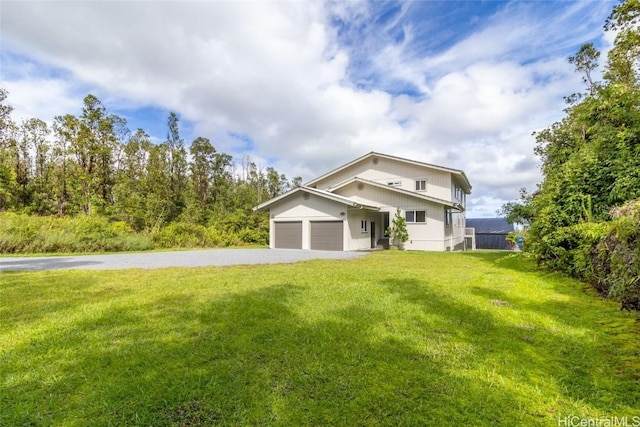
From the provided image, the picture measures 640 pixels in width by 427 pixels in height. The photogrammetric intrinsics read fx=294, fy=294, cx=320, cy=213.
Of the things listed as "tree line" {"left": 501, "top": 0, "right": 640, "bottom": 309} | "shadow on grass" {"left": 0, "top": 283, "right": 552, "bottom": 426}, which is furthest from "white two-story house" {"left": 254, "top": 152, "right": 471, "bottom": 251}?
"shadow on grass" {"left": 0, "top": 283, "right": 552, "bottom": 426}

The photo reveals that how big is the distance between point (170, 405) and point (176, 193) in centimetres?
2871

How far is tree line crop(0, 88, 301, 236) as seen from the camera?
23.7 m

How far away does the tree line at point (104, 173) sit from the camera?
2366 cm

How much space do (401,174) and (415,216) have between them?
4.36 m

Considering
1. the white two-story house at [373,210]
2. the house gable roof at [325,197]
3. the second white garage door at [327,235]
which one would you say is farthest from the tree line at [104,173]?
the second white garage door at [327,235]

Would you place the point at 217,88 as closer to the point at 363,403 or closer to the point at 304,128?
the point at 304,128

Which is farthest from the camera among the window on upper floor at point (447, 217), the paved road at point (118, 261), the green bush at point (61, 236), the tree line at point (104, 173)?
the tree line at point (104, 173)

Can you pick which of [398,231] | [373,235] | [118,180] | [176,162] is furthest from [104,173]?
[398,231]

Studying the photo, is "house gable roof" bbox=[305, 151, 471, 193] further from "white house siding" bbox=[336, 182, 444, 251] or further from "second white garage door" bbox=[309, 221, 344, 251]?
"second white garage door" bbox=[309, 221, 344, 251]

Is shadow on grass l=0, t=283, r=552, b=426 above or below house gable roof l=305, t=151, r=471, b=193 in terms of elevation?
below

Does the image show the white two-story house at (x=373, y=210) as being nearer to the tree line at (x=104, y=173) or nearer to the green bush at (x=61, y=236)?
the tree line at (x=104, y=173)

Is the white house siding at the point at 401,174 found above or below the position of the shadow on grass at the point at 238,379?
above

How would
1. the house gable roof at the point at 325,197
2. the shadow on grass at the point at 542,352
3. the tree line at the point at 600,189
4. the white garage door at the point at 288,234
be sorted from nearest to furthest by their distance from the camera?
the shadow on grass at the point at 542,352, the tree line at the point at 600,189, the house gable roof at the point at 325,197, the white garage door at the point at 288,234

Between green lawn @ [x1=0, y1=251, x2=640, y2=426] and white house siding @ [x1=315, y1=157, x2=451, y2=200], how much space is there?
1583 centimetres
